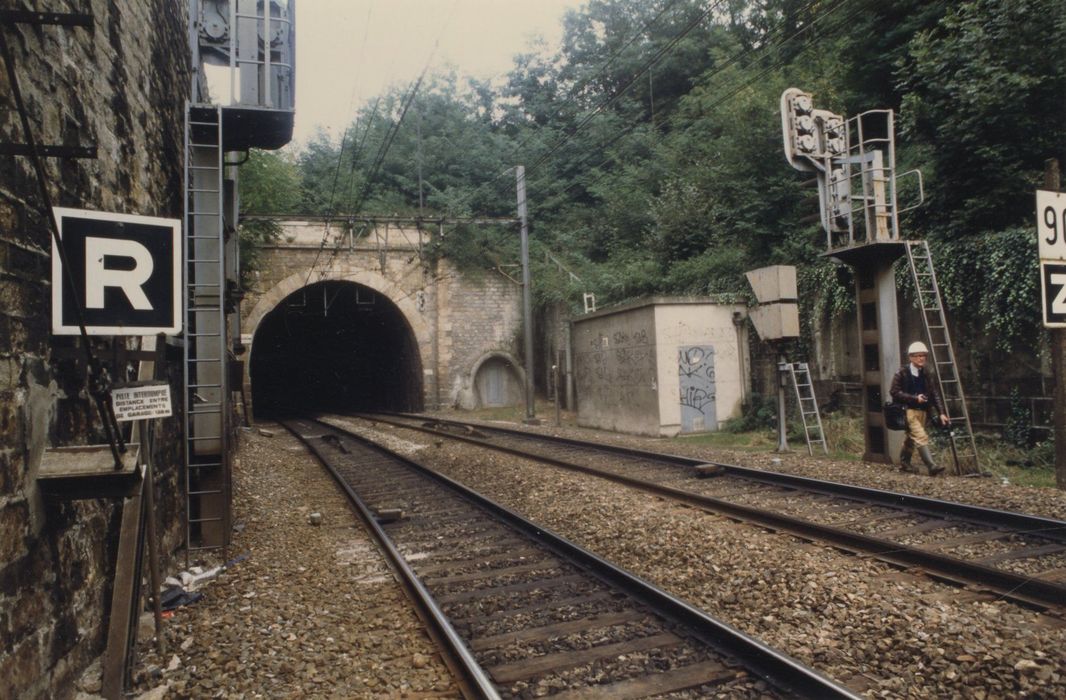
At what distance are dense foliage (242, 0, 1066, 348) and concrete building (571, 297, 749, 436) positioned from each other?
5.95ft

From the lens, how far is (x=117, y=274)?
11.4 ft

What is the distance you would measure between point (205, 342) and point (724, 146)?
51.6ft

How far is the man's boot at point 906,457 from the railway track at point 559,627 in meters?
5.21

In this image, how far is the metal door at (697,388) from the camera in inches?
599

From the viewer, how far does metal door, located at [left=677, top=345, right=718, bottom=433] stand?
15.2 m

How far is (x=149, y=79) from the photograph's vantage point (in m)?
5.44

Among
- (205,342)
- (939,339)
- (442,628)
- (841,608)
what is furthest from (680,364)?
(442,628)

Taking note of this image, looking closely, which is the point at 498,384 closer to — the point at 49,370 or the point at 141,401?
the point at 141,401

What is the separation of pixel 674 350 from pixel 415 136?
26861 millimetres

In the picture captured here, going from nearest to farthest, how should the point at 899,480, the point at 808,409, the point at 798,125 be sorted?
the point at 899,480, the point at 798,125, the point at 808,409

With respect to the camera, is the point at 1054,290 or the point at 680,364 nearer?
the point at 1054,290

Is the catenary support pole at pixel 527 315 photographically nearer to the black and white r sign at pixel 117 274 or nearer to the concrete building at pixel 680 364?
the concrete building at pixel 680 364

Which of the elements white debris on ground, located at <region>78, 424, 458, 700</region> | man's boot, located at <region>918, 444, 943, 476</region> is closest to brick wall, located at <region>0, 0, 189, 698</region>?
white debris on ground, located at <region>78, 424, 458, 700</region>

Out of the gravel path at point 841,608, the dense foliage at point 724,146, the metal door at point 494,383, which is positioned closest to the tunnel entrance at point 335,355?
the metal door at point 494,383
